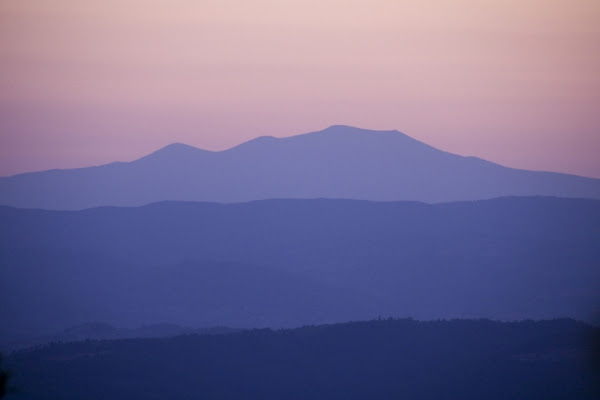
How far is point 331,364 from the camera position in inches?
1451

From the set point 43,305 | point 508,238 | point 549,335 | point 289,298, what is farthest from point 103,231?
point 549,335

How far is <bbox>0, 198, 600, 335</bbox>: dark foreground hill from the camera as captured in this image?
6775cm

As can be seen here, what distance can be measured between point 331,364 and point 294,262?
43220 millimetres

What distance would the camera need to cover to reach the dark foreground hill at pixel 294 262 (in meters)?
67.8

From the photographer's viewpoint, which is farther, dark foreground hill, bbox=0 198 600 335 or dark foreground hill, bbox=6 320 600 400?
dark foreground hill, bbox=0 198 600 335

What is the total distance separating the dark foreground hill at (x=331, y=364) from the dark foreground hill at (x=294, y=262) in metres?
23.1

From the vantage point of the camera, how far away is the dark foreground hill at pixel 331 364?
3375 cm

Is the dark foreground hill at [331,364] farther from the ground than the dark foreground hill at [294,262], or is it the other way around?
the dark foreground hill at [294,262]

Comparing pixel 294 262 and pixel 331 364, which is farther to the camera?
pixel 294 262

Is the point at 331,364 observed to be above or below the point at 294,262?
below

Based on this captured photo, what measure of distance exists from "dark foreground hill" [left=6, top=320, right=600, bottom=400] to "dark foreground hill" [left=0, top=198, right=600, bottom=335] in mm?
23059

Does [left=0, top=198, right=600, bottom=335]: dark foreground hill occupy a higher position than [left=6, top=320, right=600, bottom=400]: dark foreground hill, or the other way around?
[left=0, top=198, right=600, bottom=335]: dark foreground hill

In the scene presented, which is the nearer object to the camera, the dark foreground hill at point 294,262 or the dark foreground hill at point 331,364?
the dark foreground hill at point 331,364

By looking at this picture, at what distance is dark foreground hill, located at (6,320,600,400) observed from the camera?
3375 cm
